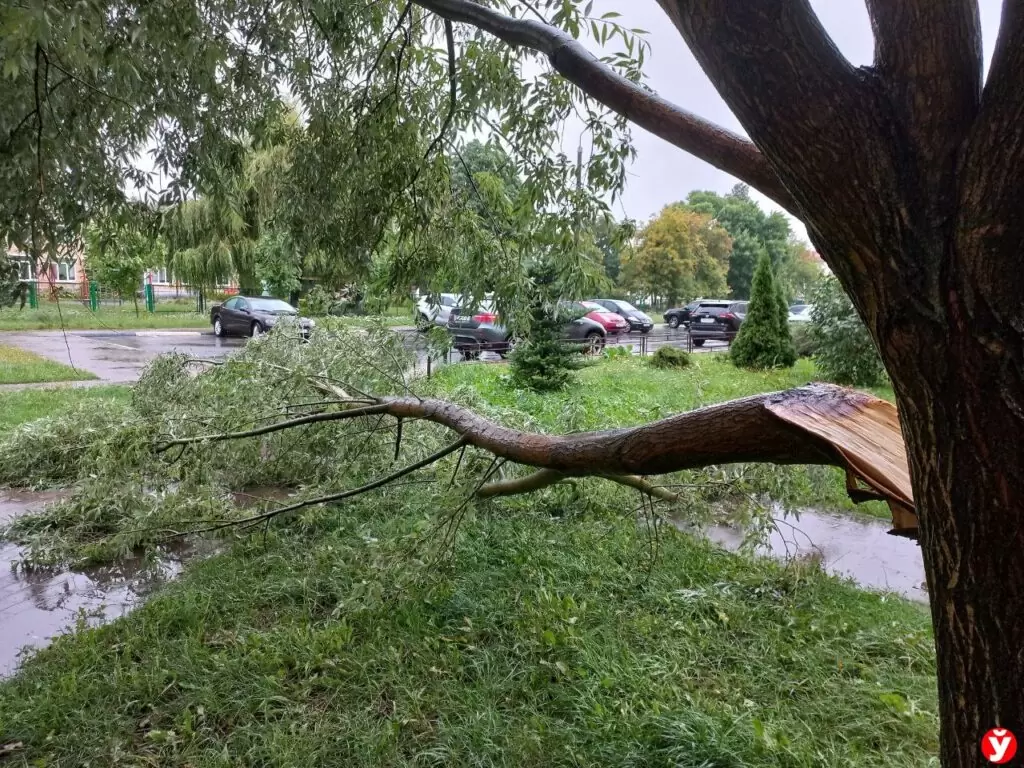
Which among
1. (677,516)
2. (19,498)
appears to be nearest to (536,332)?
(677,516)

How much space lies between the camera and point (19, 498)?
18.5 ft

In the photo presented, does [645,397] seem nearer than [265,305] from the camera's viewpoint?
Yes

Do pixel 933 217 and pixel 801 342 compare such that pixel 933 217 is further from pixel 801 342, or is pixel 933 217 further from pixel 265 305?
pixel 265 305

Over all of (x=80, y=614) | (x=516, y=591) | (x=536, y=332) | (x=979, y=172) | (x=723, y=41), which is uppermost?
(x=723, y=41)

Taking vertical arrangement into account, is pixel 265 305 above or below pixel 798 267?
below

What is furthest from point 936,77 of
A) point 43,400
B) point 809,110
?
point 43,400

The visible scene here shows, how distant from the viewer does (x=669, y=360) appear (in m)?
12.6

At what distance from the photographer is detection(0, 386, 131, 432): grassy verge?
7672 mm

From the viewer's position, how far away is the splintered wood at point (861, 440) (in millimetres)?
1589

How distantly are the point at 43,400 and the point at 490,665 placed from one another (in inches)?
330

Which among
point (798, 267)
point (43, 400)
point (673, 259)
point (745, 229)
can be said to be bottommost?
point (43, 400)

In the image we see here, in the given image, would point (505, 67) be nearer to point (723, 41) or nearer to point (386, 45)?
point (386, 45)

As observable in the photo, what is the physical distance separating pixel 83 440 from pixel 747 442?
17.8ft

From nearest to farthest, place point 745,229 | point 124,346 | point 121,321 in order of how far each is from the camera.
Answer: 1. point 124,346
2. point 121,321
3. point 745,229
